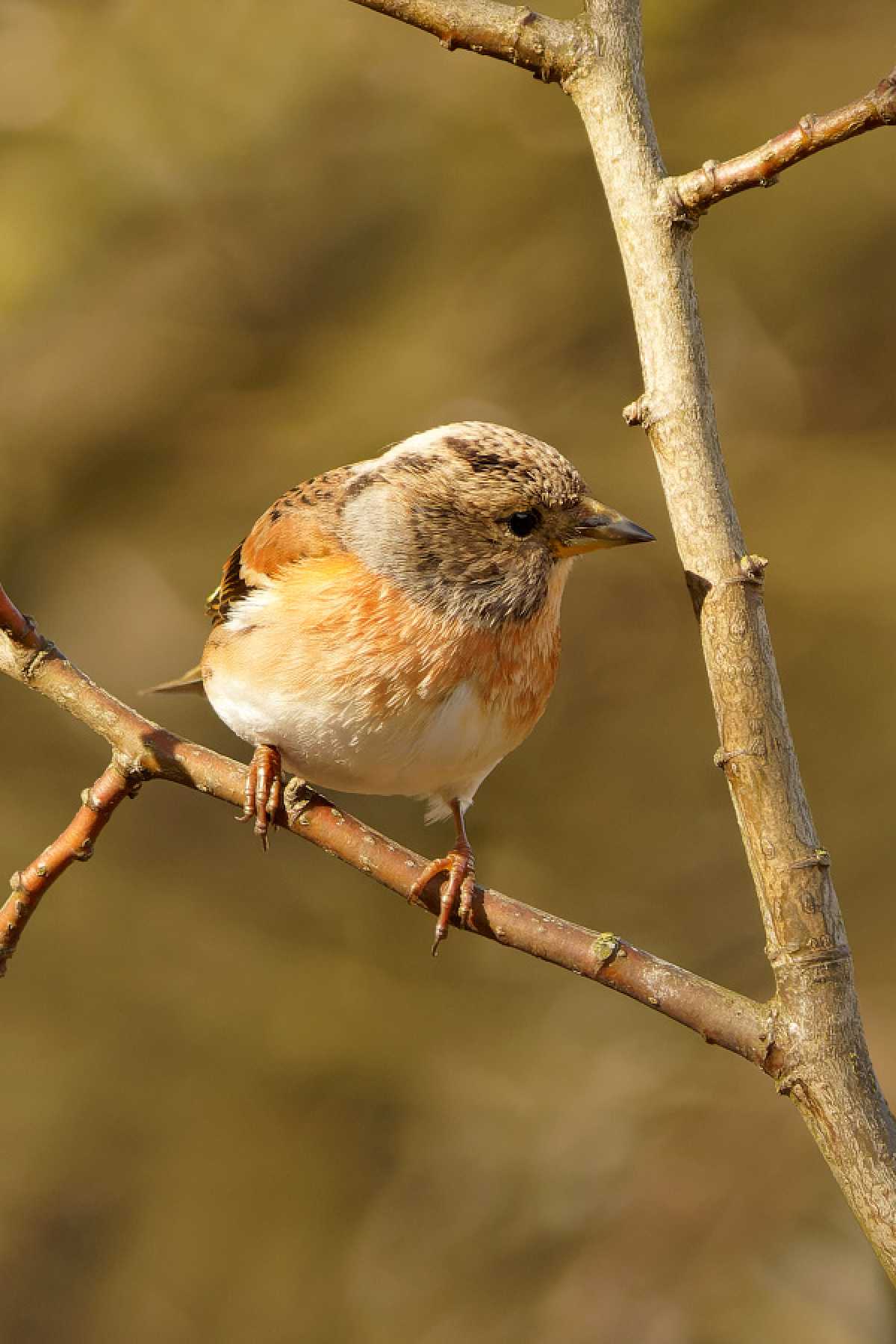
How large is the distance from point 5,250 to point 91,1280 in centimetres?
377

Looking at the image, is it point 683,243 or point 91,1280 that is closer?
point 683,243

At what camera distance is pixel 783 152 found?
5.76 feet

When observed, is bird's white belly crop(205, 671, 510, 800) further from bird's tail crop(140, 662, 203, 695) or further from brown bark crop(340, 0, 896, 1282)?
brown bark crop(340, 0, 896, 1282)

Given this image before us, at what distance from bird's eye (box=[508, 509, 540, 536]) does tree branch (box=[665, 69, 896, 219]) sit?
0.79m

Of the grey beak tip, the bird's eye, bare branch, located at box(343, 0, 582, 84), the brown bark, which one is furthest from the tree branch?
the bird's eye

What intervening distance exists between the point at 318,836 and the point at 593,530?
726mm

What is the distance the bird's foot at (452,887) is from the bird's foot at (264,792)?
0.29 metres

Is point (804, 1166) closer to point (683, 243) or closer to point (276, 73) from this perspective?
point (683, 243)

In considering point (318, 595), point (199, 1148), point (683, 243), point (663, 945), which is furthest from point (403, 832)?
point (683, 243)

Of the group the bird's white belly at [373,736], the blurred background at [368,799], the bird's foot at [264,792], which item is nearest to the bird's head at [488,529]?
the bird's white belly at [373,736]

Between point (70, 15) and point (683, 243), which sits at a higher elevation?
point (70, 15)

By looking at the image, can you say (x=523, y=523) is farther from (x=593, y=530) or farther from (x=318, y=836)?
(x=318, y=836)

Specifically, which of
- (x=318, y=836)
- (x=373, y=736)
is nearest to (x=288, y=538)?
(x=373, y=736)

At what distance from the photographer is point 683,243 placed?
186 cm
